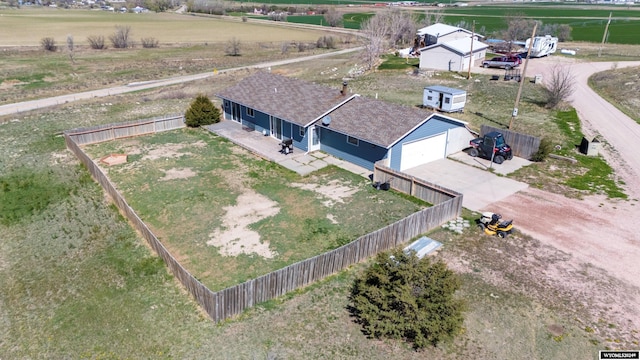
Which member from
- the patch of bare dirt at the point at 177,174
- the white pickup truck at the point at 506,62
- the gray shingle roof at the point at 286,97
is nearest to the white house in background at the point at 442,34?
the white pickup truck at the point at 506,62

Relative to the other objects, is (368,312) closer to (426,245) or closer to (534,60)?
(426,245)

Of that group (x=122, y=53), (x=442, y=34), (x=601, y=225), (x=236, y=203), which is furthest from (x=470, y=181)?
(x=122, y=53)

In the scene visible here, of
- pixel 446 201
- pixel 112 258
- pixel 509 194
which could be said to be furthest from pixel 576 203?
pixel 112 258

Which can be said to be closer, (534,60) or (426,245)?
(426,245)

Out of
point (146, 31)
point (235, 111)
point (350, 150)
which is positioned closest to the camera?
point (350, 150)

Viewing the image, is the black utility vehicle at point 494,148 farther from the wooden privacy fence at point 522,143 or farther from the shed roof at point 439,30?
the shed roof at point 439,30

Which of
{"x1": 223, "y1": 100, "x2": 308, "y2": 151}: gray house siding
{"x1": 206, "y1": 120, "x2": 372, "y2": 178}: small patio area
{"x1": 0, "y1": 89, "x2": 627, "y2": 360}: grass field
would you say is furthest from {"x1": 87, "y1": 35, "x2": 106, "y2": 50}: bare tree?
{"x1": 0, "y1": 89, "x2": 627, "y2": 360}: grass field

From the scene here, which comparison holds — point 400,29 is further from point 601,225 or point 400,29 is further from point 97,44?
point 601,225
